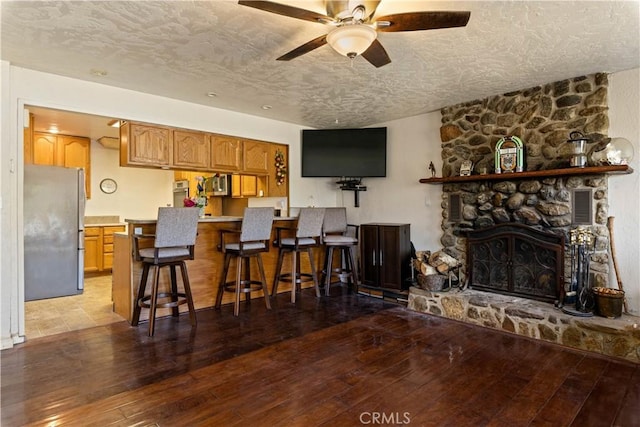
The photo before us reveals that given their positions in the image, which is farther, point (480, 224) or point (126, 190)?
point (126, 190)

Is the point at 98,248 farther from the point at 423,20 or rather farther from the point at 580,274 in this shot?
the point at 580,274

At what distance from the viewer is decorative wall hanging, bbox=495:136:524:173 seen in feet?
12.1

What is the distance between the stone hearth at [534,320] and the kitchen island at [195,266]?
2.03 m

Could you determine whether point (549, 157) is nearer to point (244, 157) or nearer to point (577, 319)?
point (577, 319)

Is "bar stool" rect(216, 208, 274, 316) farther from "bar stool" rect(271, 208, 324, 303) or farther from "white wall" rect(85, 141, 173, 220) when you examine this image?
"white wall" rect(85, 141, 173, 220)

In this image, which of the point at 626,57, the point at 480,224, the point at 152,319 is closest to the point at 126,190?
the point at 152,319

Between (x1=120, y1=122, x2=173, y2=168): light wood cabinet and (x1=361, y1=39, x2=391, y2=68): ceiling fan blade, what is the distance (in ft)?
8.63

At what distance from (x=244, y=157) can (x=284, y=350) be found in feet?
9.19

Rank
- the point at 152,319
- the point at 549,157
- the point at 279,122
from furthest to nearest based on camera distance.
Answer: the point at 279,122 → the point at 549,157 → the point at 152,319

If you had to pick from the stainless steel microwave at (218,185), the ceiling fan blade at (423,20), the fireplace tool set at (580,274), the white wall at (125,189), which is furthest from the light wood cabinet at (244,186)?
the fireplace tool set at (580,274)

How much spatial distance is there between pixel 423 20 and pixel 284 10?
780 millimetres

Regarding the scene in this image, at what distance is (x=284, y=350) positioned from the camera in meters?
2.80

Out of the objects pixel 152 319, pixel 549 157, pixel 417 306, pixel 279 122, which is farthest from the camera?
pixel 279 122

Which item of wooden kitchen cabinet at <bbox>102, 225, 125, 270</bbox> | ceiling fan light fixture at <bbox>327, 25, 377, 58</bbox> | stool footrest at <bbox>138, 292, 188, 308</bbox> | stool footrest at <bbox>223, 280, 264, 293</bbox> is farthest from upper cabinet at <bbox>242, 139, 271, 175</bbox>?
wooden kitchen cabinet at <bbox>102, 225, 125, 270</bbox>
